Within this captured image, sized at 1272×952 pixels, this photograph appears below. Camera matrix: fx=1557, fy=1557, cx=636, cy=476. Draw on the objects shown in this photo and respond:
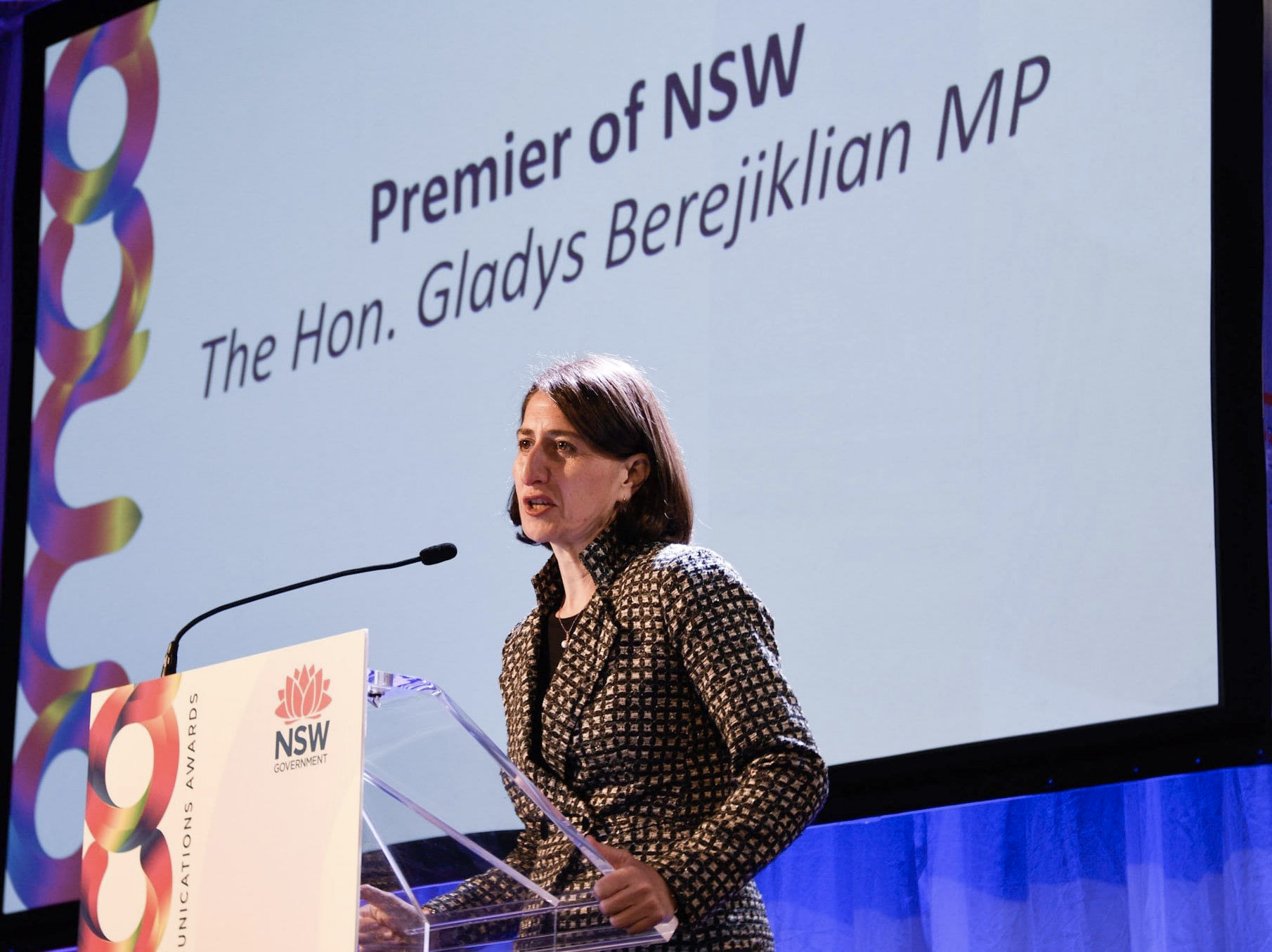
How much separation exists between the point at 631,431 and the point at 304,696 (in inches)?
29.1

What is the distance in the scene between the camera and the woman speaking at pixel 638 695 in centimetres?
166

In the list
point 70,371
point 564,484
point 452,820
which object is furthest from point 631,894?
point 70,371

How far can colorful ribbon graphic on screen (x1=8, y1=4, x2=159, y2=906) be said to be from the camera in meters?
3.84

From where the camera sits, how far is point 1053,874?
266 cm

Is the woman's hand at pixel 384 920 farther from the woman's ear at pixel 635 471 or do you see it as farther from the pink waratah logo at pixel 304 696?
the woman's ear at pixel 635 471

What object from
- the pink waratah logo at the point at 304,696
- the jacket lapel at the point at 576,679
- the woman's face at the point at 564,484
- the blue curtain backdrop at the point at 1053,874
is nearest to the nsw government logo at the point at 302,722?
the pink waratah logo at the point at 304,696

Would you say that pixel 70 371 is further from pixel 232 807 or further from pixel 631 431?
pixel 232 807

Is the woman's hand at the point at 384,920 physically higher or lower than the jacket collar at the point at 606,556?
lower

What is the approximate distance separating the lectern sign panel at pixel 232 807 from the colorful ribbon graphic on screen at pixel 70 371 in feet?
7.27

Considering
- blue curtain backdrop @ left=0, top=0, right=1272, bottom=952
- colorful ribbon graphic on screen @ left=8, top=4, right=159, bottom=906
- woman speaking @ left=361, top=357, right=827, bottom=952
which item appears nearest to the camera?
woman speaking @ left=361, top=357, right=827, bottom=952

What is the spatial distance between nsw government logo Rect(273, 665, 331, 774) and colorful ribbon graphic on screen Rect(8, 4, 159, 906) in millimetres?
2513

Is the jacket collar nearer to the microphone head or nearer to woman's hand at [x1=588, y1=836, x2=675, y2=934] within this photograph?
the microphone head

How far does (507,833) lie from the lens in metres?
1.53

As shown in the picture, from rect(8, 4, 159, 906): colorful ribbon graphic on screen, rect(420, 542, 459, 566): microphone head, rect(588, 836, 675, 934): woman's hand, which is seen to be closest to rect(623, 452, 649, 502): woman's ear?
rect(420, 542, 459, 566): microphone head
